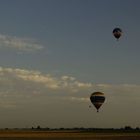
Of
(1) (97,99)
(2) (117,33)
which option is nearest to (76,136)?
(1) (97,99)

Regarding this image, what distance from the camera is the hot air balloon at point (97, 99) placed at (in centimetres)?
8394

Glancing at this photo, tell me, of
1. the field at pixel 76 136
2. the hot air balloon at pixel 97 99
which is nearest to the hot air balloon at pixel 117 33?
the hot air balloon at pixel 97 99

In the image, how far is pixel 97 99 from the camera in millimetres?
84062

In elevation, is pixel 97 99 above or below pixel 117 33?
below

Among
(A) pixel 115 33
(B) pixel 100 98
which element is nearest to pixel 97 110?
(B) pixel 100 98

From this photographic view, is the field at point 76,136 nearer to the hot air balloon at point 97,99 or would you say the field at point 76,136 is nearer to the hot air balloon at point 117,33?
the hot air balloon at point 97,99

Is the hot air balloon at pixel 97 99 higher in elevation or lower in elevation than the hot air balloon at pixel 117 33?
lower

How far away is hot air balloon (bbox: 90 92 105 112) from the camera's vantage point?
83.9 metres

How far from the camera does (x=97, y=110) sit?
8300 centimetres

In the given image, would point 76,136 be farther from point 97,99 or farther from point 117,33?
point 117,33

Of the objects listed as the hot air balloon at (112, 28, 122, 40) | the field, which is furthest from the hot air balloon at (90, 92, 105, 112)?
the hot air balloon at (112, 28, 122, 40)

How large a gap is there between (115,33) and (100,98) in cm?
1495

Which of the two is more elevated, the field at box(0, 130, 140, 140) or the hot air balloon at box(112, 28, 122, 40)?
the hot air balloon at box(112, 28, 122, 40)

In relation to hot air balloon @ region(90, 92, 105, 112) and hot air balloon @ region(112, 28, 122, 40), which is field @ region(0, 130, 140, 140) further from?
hot air balloon @ region(112, 28, 122, 40)
